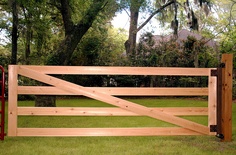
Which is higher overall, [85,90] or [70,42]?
[70,42]

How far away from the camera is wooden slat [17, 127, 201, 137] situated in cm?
444

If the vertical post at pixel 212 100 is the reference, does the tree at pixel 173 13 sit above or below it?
above

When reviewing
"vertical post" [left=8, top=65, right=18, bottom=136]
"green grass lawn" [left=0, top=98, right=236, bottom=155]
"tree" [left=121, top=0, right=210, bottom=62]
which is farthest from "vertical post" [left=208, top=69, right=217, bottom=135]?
"tree" [left=121, top=0, right=210, bottom=62]

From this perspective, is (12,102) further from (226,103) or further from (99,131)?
(226,103)

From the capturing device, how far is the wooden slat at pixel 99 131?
4.44 metres

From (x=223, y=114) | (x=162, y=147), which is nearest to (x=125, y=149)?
(x=162, y=147)

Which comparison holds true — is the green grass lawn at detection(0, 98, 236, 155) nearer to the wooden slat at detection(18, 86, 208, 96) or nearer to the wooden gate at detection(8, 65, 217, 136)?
the wooden gate at detection(8, 65, 217, 136)

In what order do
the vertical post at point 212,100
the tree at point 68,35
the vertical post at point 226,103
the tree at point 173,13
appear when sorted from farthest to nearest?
the tree at point 173,13, the tree at point 68,35, the vertical post at point 212,100, the vertical post at point 226,103

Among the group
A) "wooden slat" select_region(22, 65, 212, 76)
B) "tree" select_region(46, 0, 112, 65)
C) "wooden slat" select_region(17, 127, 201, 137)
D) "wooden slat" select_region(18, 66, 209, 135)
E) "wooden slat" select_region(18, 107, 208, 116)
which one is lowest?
"wooden slat" select_region(17, 127, 201, 137)

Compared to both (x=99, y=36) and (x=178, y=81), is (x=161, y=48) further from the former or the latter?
(x=99, y=36)

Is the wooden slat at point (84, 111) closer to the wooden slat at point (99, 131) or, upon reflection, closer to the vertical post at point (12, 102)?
the vertical post at point (12, 102)

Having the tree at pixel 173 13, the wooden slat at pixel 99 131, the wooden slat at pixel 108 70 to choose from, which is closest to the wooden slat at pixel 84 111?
the wooden slat at pixel 99 131

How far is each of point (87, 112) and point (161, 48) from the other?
12.0 meters

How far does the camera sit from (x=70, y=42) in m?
8.88
